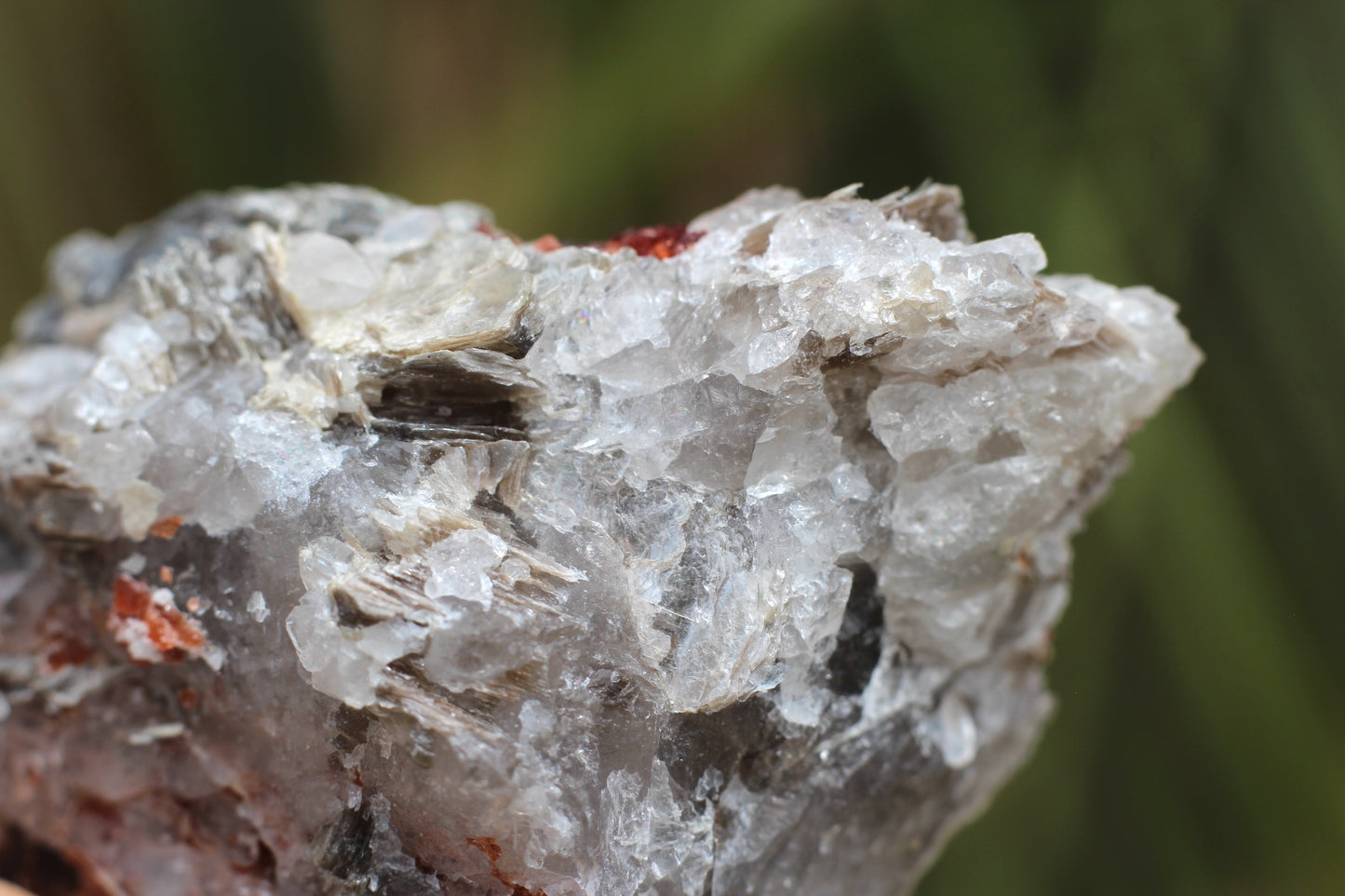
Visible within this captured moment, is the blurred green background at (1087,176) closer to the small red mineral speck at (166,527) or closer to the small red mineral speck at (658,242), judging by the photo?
the small red mineral speck at (658,242)

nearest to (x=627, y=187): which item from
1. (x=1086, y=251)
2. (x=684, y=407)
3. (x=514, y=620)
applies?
(x=1086, y=251)

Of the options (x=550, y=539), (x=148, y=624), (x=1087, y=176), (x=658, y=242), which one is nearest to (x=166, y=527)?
(x=148, y=624)

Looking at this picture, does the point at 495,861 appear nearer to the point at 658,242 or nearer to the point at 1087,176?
the point at 658,242

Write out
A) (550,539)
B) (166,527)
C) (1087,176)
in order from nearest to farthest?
(550,539) < (166,527) < (1087,176)

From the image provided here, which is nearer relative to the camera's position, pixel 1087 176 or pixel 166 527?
pixel 166 527

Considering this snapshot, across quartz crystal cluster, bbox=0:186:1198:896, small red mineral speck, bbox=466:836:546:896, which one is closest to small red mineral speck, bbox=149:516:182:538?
quartz crystal cluster, bbox=0:186:1198:896

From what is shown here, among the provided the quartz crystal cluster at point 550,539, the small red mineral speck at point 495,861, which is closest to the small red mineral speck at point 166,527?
the quartz crystal cluster at point 550,539
